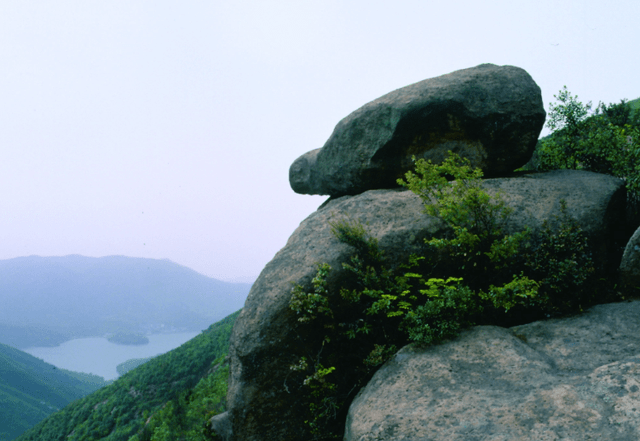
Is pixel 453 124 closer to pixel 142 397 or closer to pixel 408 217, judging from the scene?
pixel 408 217

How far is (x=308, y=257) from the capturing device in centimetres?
827

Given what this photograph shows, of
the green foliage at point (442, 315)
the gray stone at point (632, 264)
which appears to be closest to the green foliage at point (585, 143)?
the gray stone at point (632, 264)

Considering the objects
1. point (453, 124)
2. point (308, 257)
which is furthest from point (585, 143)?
point (308, 257)

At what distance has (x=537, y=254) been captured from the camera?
7.35m

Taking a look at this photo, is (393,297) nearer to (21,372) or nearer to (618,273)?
(618,273)

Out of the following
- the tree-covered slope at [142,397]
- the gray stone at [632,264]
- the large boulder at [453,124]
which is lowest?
the tree-covered slope at [142,397]

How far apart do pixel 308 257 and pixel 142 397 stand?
40.5 m

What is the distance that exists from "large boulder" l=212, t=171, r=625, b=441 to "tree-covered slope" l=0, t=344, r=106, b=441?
128954 mm

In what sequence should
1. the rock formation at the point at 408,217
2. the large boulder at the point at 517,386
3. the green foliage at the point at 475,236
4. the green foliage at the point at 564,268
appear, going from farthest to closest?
the green foliage at the point at 475,236
the green foliage at the point at 564,268
the rock formation at the point at 408,217
the large boulder at the point at 517,386

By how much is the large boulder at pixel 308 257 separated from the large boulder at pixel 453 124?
1.30 m

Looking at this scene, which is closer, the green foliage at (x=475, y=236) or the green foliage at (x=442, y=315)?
the green foliage at (x=442, y=315)

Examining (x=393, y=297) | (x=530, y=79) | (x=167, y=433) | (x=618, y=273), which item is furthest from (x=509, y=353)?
(x=167, y=433)

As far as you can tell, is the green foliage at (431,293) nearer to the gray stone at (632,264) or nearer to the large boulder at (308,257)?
the large boulder at (308,257)

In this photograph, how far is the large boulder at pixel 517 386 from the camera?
429 cm
